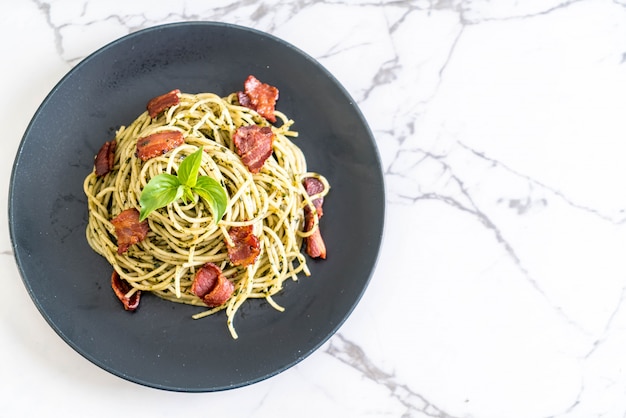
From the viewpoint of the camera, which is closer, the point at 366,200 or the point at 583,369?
the point at 366,200

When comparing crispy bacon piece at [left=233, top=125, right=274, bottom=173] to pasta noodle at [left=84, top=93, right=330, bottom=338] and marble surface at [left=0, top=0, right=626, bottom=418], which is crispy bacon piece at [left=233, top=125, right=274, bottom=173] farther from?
marble surface at [left=0, top=0, right=626, bottom=418]

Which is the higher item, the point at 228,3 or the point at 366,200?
the point at 228,3

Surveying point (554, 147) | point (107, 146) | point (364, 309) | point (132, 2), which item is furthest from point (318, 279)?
point (132, 2)

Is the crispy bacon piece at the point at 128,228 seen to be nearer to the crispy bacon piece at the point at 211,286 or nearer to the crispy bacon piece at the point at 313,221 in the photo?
the crispy bacon piece at the point at 211,286

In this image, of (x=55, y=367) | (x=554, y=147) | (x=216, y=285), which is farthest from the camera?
(x=554, y=147)

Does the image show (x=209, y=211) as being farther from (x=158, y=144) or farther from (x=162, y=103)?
(x=162, y=103)

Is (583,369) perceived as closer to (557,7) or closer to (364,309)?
(364,309)

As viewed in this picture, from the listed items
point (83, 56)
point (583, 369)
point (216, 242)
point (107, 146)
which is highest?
point (83, 56)
